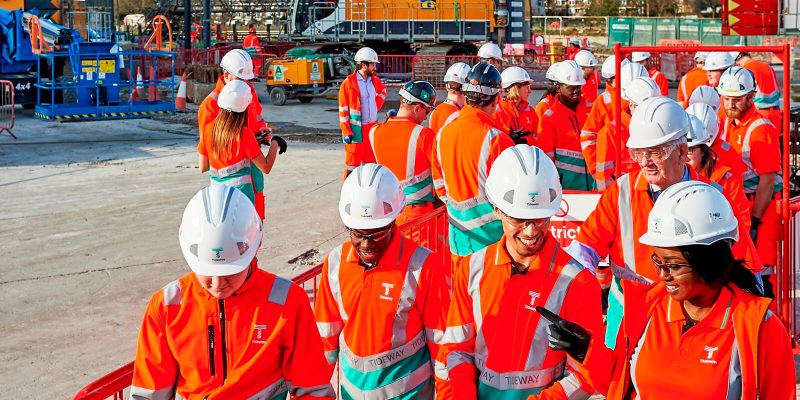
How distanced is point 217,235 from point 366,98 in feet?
32.3

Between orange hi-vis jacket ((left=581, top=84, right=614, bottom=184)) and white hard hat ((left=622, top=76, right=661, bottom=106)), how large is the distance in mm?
1091

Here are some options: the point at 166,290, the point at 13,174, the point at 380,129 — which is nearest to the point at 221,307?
the point at 166,290

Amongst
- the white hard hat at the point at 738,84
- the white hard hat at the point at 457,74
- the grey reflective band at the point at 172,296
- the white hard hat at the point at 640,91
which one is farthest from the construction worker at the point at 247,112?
the grey reflective band at the point at 172,296

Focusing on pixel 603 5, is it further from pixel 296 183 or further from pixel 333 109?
pixel 296 183

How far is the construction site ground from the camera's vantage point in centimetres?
854

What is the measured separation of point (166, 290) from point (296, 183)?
481 inches

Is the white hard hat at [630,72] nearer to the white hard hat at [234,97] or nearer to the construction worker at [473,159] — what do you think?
the construction worker at [473,159]

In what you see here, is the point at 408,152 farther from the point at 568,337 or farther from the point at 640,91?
the point at 568,337

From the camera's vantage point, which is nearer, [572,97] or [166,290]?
[166,290]

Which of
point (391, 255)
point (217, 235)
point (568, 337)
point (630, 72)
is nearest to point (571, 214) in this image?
point (630, 72)

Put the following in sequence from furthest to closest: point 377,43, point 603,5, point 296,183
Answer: point 603,5 → point 377,43 → point 296,183

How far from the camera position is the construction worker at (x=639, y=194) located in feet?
16.7

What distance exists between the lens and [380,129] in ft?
27.4

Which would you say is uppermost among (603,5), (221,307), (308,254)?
(603,5)
